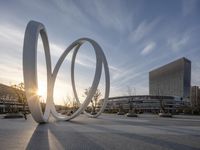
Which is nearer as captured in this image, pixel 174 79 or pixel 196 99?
pixel 196 99

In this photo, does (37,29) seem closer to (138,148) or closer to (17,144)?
(17,144)

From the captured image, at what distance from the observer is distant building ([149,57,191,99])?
124 meters

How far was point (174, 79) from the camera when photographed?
428 ft

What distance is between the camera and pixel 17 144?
920cm

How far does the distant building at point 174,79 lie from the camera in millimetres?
124188

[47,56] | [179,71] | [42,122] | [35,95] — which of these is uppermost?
[179,71]

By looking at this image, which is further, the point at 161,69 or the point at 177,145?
the point at 161,69

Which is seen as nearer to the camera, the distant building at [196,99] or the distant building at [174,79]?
the distant building at [196,99]

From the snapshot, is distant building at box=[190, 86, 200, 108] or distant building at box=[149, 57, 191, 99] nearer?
distant building at box=[190, 86, 200, 108]

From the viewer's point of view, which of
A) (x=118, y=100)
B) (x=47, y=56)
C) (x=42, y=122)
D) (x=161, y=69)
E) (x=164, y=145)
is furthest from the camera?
(x=161, y=69)

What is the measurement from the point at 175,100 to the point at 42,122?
108 metres

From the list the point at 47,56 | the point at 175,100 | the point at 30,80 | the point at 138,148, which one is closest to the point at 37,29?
the point at 30,80

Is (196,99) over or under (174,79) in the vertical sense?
under

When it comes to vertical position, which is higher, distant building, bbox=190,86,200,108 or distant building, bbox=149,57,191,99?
distant building, bbox=149,57,191,99
